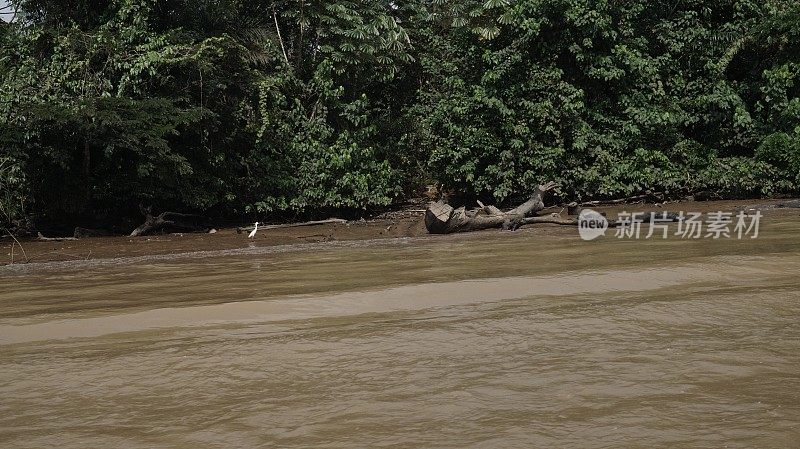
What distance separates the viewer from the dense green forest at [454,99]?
14562mm

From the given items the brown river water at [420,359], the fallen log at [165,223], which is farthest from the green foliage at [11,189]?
the brown river water at [420,359]

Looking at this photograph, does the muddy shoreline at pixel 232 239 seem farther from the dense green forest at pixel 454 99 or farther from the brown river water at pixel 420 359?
the brown river water at pixel 420 359

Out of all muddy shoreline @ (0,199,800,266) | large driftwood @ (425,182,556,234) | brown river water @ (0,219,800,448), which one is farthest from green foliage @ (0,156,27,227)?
large driftwood @ (425,182,556,234)

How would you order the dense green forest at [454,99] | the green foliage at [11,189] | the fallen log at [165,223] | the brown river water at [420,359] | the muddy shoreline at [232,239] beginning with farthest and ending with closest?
the dense green forest at [454,99], the fallen log at [165,223], the green foliage at [11,189], the muddy shoreline at [232,239], the brown river water at [420,359]

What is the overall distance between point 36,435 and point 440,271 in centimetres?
521

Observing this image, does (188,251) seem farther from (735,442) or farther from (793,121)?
(793,121)

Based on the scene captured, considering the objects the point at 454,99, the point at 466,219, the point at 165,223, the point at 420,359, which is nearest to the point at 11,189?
the point at 165,223

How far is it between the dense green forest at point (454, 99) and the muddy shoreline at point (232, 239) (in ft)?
3.41

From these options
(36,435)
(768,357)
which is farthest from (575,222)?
(36,435)

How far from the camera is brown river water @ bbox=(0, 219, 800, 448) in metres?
2.96

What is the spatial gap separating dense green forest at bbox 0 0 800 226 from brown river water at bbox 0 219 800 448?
776 centimetres

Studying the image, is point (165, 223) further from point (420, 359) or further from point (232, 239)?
point (420, 359)

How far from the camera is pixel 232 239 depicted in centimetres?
1327

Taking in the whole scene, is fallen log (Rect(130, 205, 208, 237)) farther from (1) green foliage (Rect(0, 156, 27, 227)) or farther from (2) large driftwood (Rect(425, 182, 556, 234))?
(2) large driftwood (Rect(425, 182, 556, 234))
